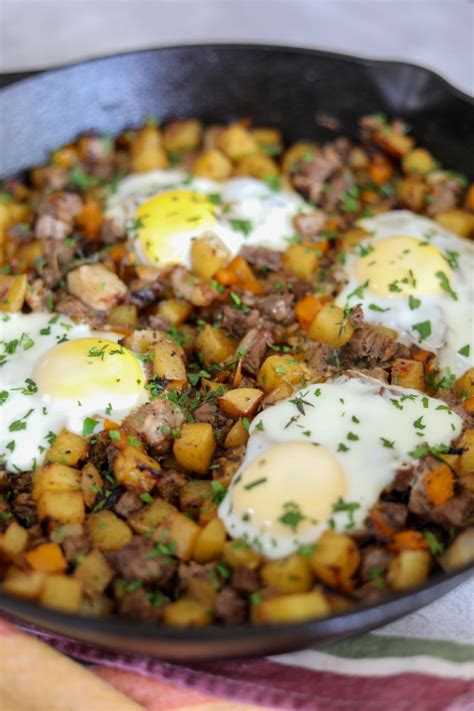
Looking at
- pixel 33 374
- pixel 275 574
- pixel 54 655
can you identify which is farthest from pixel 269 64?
pixel 54 655

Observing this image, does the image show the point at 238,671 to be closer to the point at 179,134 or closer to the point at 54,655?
the point at 54,655

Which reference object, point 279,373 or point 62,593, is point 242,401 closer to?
point 279,373

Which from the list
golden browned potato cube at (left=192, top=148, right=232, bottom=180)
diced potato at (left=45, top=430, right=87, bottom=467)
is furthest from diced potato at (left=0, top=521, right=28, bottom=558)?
golden browned potato cube at (left=192, top=148, right=232, bottom=180)

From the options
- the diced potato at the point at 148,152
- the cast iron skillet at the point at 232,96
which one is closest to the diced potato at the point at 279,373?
the diced potato at the point at 148,152

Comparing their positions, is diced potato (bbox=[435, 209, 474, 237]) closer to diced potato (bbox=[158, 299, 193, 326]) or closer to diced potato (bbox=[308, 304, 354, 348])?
diced potato (bbox=[308, 304, 354, 348])

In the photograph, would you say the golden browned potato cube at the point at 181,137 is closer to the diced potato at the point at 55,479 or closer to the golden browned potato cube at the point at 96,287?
the golden browned potato cube at the point at 96,287
